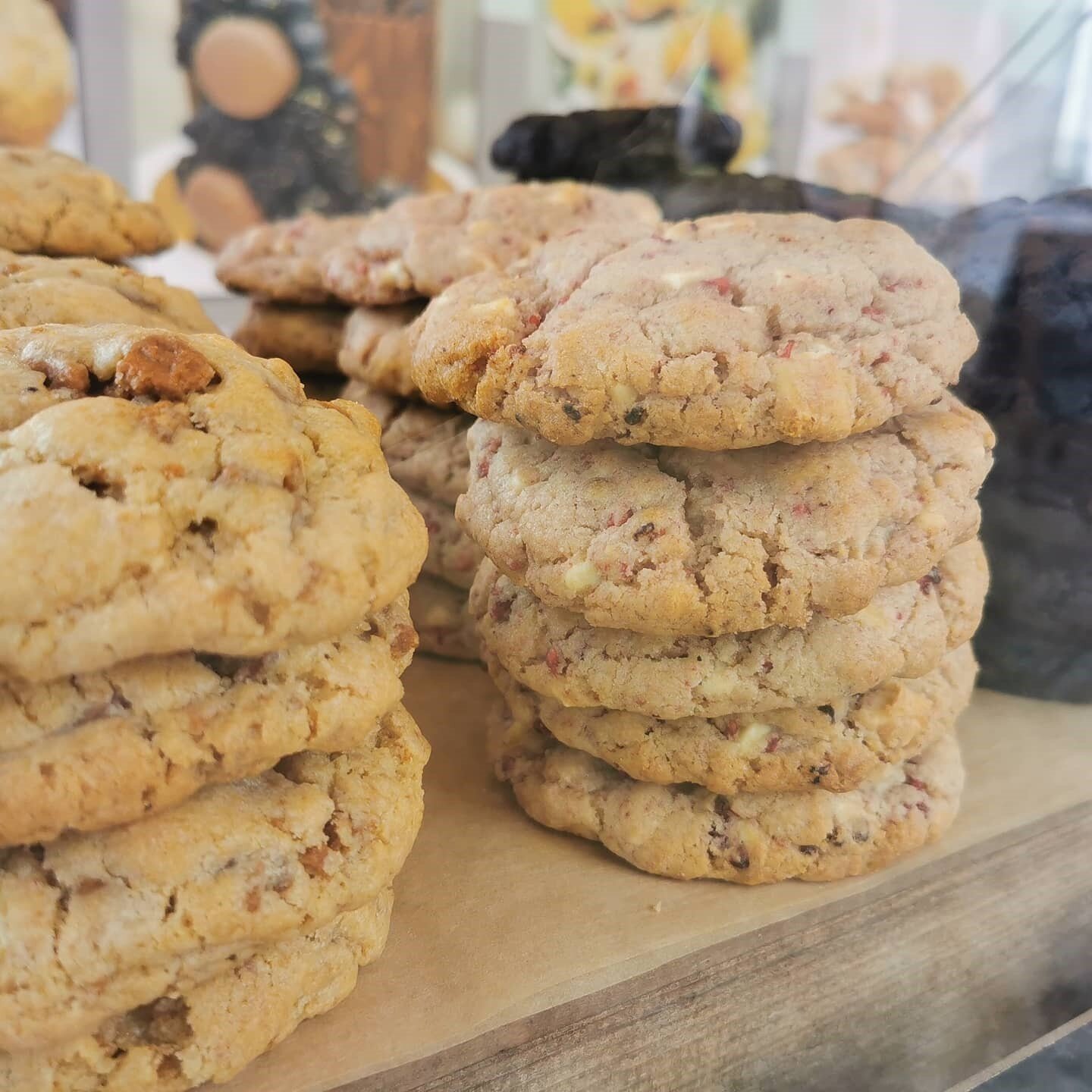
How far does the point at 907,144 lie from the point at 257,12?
207 centimetres

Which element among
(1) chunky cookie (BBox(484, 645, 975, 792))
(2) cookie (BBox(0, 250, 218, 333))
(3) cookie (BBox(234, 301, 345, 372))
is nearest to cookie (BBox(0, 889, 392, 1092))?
(1) chunky cookie (BBox(484, 645, 975, 792))

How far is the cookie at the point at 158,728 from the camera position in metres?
0.89

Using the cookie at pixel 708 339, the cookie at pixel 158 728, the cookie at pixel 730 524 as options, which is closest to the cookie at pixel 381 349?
the cookie at pixel 708 339

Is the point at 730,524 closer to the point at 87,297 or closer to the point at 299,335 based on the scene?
the point at 87,297

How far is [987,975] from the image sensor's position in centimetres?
153

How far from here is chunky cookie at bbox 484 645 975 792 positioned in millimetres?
1340

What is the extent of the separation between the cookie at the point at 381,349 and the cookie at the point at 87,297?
350 millimetres

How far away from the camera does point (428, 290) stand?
1851mm

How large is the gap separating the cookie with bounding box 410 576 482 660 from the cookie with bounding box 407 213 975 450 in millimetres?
748

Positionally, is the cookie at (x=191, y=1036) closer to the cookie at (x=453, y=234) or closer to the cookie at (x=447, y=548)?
the cookie at (x=447, y=548)

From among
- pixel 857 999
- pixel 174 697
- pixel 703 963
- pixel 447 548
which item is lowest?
pixel 857 999

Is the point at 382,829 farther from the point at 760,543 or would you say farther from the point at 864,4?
the point at 864,4

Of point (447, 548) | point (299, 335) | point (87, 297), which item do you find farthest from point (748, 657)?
point (299, 335)

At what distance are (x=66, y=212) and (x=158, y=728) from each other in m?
1.27
